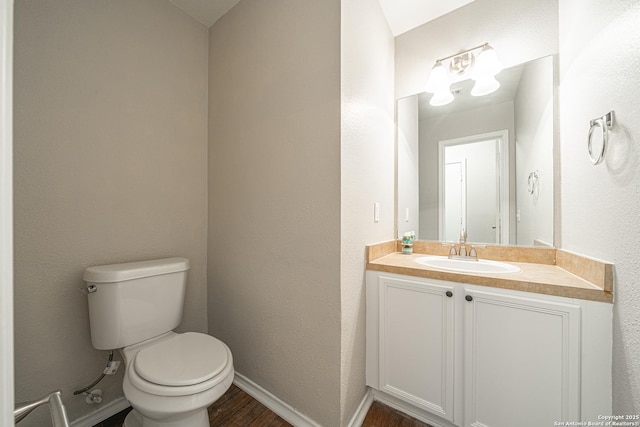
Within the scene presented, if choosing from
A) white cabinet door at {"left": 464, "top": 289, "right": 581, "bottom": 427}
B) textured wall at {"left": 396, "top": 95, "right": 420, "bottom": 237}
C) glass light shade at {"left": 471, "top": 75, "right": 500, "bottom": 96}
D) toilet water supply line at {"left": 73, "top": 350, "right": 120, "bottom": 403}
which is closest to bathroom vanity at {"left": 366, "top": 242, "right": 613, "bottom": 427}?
white cabinet door at {"left": 464, "top": 289, "right": 581, "bottom": 427}

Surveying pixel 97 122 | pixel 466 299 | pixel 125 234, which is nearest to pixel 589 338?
pixel 466 299

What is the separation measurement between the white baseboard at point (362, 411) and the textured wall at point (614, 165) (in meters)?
1.00

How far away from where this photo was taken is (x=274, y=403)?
1372 millimetres

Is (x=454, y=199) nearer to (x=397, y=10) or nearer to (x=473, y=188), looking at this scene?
(x=473, y=188)

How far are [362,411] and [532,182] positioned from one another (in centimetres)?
A: 161

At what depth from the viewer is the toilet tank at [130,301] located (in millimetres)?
1163

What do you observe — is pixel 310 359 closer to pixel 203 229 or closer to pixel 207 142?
pixel 203 229

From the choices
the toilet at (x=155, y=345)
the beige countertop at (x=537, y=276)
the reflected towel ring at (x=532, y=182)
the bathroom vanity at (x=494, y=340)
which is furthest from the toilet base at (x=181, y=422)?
the reflected towel ring at (x=532, y=182)

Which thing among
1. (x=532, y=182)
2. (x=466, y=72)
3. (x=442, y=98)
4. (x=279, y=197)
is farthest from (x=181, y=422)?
(x=466, y=72)

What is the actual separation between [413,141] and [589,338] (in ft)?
4.49

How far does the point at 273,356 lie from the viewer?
54.8 inches

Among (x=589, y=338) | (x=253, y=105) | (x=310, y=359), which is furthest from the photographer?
(x=253, y=105)

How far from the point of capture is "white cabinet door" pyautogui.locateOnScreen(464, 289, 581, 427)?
93 centimetres

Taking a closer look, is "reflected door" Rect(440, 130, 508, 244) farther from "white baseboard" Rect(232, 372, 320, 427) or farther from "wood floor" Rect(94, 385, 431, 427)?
"white baseboard" Rect(232, 372, 320, 427)
